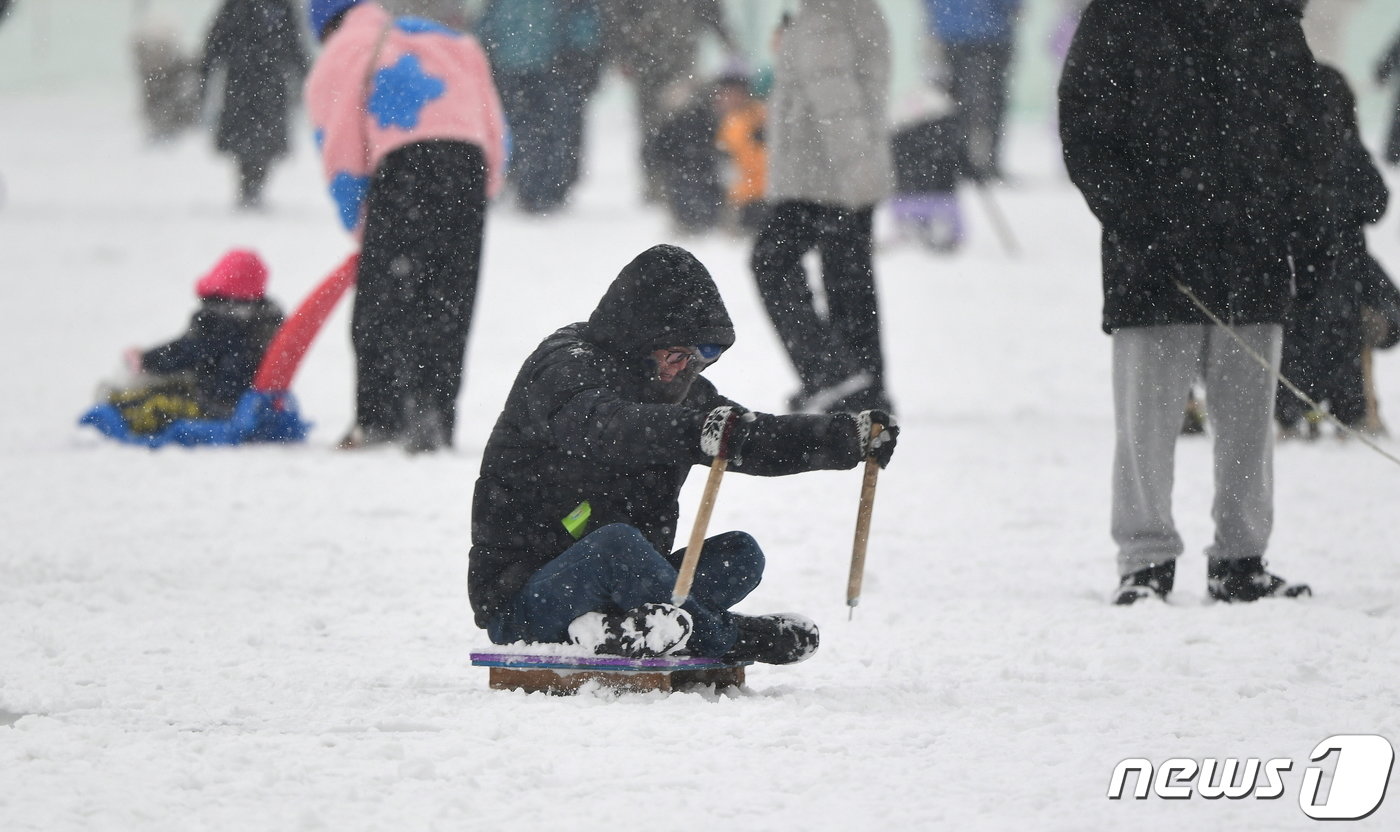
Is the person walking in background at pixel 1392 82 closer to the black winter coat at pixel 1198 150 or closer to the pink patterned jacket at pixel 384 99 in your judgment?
the pink patterned jacket at pixel 384 99

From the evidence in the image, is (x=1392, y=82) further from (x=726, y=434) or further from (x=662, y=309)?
(x=726, y=434)

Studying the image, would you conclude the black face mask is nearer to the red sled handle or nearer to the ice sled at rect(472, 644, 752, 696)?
the ice sled at rect(472, 644, 752, 696)

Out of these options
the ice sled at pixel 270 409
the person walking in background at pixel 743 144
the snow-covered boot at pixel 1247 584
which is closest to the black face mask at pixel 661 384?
the snow-covered boot at pixel 1247 584

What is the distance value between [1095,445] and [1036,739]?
15.1ft

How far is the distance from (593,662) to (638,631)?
0.12 metres

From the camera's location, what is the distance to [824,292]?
7.95 meters

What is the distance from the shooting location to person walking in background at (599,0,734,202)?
16312 mm

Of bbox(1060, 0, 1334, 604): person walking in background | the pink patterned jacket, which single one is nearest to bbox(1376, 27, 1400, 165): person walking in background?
the pink patterned jacket

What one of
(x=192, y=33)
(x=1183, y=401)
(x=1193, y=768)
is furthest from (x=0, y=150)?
(x=1193, y=768)

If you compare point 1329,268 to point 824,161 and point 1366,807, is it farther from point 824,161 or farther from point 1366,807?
point 824,161

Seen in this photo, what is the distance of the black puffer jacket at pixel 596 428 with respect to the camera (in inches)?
147

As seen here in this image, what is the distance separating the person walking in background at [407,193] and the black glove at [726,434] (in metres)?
3.97

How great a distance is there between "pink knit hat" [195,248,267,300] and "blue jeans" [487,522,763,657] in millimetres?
4186

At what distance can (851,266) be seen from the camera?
25.8 ft
